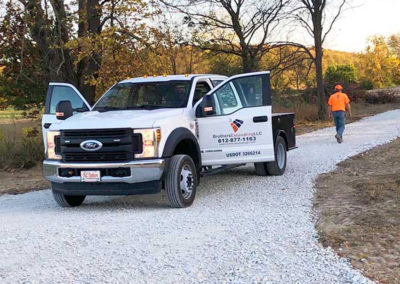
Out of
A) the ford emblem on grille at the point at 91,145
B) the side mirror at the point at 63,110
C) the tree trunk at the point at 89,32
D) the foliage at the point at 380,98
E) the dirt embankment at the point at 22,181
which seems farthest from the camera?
the foliage at the point at 380,98

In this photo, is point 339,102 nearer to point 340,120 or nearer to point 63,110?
point 340,120

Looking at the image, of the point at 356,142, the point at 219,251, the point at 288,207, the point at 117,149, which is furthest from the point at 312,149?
the point at 219,251

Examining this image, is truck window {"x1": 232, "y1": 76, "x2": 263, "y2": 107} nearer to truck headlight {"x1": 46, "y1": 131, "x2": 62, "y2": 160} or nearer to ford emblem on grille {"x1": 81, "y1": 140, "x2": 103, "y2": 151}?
ford emblem on grille {"x1": 81, "y1": 140, "x2": 103, "y2": 151}

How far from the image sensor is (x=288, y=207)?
23.5 ft

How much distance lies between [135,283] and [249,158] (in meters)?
4.67

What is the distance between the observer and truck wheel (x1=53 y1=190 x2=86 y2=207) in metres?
A: 7.92

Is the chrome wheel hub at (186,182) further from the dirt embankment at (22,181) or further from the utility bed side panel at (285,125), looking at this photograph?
the dirt embankment at (22,181)

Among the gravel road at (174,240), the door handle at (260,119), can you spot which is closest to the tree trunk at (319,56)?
the gravel road at (174,240)

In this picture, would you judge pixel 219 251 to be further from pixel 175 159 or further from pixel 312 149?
pixel 312 149

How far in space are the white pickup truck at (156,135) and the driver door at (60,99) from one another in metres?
0.02

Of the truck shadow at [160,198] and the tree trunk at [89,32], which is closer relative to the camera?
the truck shadow at [160,198]

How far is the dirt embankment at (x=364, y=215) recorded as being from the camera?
470cm

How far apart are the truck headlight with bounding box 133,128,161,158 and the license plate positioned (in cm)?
65

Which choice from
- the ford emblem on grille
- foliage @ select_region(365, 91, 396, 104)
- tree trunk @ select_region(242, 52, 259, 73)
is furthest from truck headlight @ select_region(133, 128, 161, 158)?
foliage @ select_region(365, 91, 396, 104)
